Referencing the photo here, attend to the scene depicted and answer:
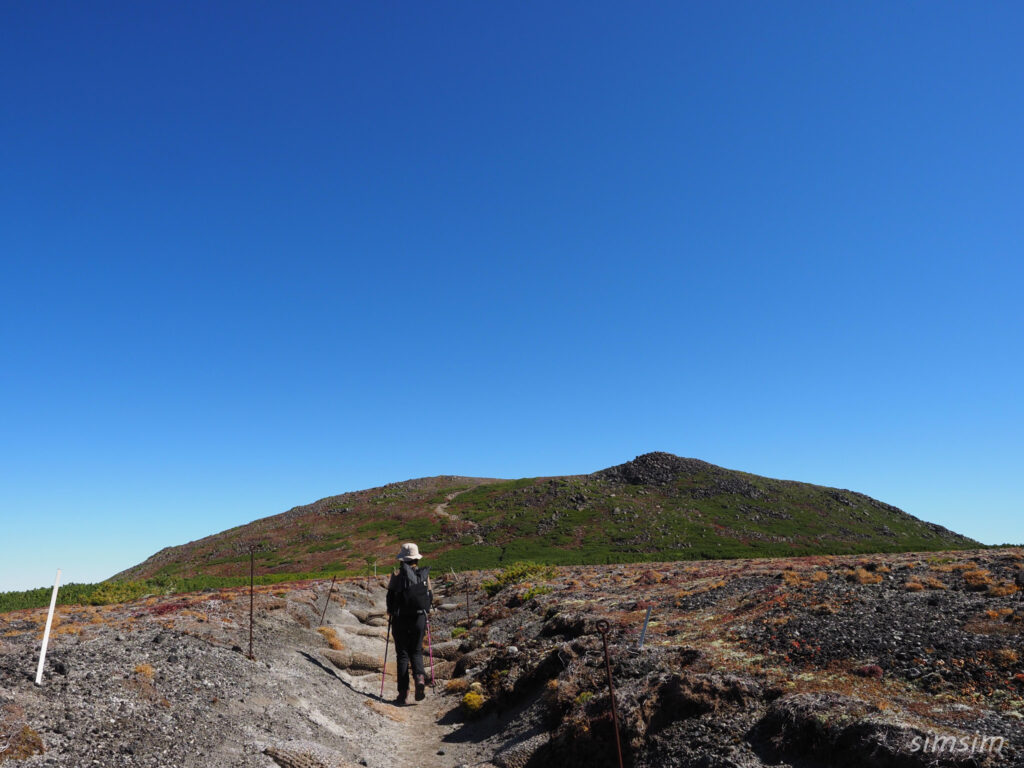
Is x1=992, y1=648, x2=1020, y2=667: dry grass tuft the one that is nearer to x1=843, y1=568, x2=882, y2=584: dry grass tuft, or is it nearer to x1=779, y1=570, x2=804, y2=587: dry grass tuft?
x1=843, y1=568, x2=882, y2=584: dry grass tuft

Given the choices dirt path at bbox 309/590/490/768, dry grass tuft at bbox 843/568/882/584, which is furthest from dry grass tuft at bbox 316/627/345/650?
dry grass tuft at bbox 843/568/882/584

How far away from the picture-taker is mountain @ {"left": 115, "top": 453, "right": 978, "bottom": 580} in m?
78.2

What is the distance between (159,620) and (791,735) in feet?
56.9

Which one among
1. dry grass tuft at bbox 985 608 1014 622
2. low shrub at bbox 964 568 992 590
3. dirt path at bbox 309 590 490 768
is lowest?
dirt path at bbox 309 590 490 768

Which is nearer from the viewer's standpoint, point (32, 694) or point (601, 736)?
point (32, 694)

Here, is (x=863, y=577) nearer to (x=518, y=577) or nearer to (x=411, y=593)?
(x=411, y=593)

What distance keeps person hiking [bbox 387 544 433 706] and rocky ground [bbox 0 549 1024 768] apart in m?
0.89

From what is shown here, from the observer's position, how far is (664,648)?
1312cm

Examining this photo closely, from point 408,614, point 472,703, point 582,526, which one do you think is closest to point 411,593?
point 408,614

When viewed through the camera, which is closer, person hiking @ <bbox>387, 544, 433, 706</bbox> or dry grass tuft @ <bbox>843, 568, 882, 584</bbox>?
person hiking @ <bbox>387, 544, 433, 706</bbox>

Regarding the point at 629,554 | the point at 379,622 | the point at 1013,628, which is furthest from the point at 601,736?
the point at 629,554

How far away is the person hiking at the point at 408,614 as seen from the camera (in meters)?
14.8

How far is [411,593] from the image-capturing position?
48.7 ft

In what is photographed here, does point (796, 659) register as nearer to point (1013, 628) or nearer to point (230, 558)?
point (1013, 628)
